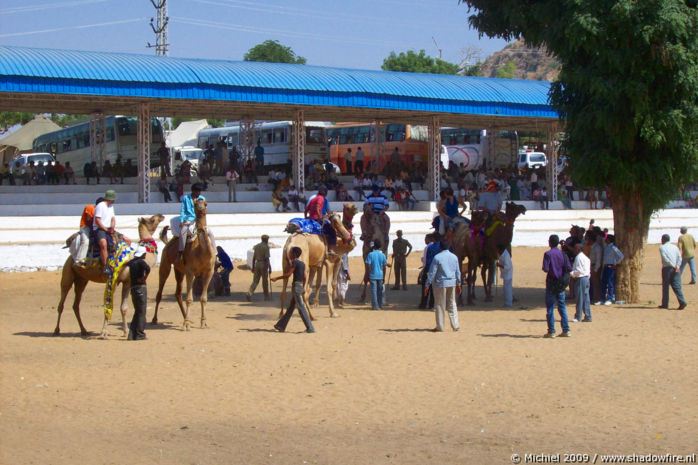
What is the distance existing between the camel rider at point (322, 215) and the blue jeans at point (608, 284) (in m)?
6.19

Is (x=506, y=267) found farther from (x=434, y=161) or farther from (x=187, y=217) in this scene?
(x=434, y=161)

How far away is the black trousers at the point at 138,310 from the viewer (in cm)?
1301

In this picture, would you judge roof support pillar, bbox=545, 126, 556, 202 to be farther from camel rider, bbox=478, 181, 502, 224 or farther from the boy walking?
the boy walking

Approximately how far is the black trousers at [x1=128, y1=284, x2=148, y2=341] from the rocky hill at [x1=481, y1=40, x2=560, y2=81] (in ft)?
450

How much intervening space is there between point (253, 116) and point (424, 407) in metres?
28.0

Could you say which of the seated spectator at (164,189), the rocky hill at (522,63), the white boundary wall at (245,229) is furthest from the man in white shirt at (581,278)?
the rocky hill at (522,63)

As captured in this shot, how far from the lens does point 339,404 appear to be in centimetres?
947

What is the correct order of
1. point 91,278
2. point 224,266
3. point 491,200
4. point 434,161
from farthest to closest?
point 434,161, point 224,266, point 491,200, point 91,278

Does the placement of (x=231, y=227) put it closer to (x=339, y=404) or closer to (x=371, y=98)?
(x=371, y=98)

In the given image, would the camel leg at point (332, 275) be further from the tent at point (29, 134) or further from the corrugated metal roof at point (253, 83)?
the tent at point (29, 134)

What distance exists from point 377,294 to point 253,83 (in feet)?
46.4

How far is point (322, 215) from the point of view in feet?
54.3

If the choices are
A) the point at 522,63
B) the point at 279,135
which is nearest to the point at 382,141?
the point at 279,135

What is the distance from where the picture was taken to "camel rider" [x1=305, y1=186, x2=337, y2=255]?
16219mm
